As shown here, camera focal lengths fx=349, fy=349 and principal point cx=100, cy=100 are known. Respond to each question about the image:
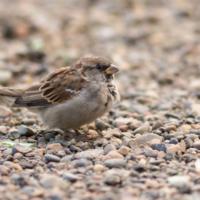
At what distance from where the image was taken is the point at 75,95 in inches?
200

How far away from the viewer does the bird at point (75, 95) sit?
16.4 feet

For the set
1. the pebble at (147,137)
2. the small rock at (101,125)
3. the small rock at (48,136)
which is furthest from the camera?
the small rock at (101,125)

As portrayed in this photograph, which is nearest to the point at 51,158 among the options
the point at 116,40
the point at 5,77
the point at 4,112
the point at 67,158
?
the point at 67,158

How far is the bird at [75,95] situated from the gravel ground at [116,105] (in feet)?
1.08

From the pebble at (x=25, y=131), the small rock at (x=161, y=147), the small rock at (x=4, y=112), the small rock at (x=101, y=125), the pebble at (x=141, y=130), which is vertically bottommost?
the small rock at (x=161, y=147)

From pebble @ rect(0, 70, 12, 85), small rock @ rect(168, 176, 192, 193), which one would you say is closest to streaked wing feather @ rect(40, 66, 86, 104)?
small rock @ rect(168, 176, 192, 193)

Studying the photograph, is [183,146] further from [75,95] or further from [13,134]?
[13,134]

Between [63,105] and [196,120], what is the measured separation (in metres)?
2.26

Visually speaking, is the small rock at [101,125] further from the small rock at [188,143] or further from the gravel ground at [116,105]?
the small rock at [188,143]

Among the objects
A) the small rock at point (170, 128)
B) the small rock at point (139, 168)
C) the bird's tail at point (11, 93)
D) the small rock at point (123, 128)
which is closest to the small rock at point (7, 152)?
the bird's tail at point (11, 93)

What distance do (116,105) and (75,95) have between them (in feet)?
6.25

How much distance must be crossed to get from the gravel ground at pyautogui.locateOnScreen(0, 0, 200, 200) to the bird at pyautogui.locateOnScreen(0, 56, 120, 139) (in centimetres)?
33

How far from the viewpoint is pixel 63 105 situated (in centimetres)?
513

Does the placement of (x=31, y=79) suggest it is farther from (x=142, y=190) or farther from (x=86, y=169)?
(x=142, y=190)
